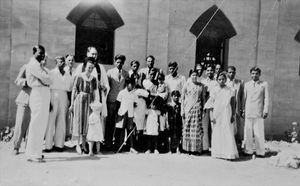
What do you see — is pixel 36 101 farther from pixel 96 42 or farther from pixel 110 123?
pixel 96 42

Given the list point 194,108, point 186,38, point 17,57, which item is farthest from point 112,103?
point 186,38

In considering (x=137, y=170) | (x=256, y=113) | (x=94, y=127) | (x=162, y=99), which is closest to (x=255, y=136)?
(x=256, y=113)

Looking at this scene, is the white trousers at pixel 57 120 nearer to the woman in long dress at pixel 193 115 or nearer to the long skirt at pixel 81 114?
the long skirt at pixel 81 114

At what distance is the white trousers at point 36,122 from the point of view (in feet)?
21.9

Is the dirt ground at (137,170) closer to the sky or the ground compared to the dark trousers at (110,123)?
closer to the ground

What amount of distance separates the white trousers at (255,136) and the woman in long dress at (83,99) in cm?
366

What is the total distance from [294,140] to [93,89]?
724cm


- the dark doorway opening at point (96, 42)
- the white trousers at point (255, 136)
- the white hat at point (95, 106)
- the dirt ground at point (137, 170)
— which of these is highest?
the dark doorway opening at point (96, 42)

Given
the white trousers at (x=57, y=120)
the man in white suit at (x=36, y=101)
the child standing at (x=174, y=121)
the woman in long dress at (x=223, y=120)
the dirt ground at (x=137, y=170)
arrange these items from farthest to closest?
the child standing at (x=174, y=121)
the woman in long dress at (x=223, y=120)
the white trousers at (x=57, y=120)
the man in white suit at (x=36, y=101)
the dirt ground at (x=137, y=170)

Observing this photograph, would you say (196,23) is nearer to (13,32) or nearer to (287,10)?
(287,10)

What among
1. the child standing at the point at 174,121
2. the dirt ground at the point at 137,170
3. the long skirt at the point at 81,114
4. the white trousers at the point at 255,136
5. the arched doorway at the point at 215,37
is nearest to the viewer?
the dirt ground at the point at 137,170

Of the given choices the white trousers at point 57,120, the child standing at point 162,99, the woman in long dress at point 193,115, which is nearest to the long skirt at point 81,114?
the white trousers at point 57,120

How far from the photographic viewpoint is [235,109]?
833 centimetres

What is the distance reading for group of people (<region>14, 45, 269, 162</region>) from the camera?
7.50 meters
